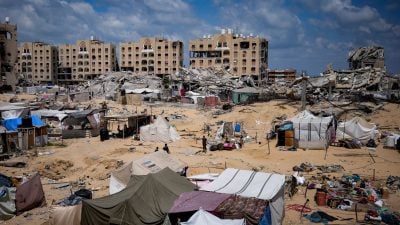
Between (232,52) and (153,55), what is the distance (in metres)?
22.5

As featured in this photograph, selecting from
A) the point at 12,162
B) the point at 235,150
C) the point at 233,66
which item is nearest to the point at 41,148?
the point at 12,162

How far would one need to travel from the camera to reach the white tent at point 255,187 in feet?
43.4

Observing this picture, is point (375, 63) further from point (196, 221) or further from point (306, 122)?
point (196, 221)

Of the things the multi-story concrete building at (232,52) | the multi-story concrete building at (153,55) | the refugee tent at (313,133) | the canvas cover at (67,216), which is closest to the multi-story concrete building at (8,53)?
the multi-story concrete building at (153,55)

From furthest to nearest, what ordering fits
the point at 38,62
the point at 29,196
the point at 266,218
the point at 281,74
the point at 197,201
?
the point at 38,62, the point at 281,74, the point at 29,196, the point at 197,201, the point at 266,218

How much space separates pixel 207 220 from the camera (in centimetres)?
1134

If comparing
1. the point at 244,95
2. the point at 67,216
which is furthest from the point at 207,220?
the point at 244,95

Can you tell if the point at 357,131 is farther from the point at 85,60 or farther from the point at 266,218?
the point at 85,60

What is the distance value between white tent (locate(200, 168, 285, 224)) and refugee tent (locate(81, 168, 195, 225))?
1622 millimetres

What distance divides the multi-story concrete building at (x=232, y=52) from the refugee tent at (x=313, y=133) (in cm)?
6717

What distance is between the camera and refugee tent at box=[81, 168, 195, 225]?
12.5 m

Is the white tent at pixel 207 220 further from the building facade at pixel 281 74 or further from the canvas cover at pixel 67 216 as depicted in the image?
the building facade at pixel 281 74

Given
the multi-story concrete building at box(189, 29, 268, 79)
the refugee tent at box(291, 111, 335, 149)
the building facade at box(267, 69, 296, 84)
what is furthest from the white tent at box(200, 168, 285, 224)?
the building facade at box(267, 69, 296, 84)

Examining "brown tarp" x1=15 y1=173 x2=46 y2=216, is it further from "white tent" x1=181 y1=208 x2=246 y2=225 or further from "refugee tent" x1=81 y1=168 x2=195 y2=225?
"white tent" x1=181 y1=208 x2=246 y2=225
